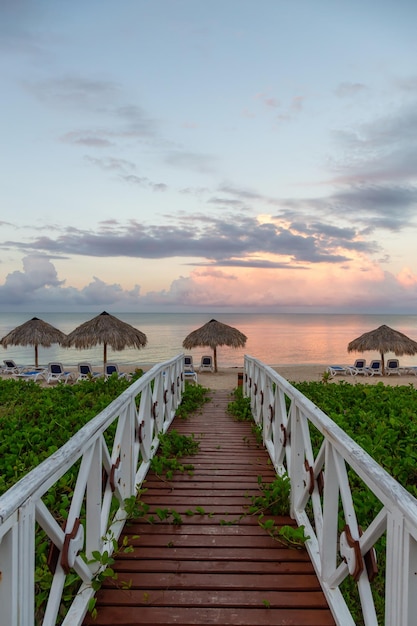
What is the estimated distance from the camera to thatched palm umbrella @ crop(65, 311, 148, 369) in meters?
16.5

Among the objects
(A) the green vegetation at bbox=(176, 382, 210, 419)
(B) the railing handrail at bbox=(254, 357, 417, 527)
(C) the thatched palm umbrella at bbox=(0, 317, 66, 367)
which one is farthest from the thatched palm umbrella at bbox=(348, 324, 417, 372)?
(B) the railing handrail at bbox=(254, 357, 417, 527)

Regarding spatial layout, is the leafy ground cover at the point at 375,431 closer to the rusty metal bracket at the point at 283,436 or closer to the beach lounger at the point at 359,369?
the rusty metal bracket at the point at 283,436

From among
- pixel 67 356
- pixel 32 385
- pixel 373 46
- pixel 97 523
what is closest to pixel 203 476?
pixel 97 523

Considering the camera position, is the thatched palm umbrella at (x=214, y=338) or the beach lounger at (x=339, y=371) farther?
the thatched palm umbrella at (x=214, y=338)

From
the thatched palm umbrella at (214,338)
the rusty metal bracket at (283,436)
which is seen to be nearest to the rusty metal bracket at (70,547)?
the rusty metal bracket at (283,436)

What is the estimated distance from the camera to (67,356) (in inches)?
1638

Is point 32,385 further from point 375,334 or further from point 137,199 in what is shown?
point 375,334

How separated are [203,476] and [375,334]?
19.4m

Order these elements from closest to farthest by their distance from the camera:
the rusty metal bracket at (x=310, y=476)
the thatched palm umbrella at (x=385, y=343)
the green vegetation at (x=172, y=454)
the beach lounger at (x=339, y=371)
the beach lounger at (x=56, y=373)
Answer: the rusty metal bracket at (x=310, y=476), the green vegetation at (x=172, y=454), the beach lounger at (x=56, y=373), the beach lounger at (x=339, y=371), the thatched palm umbrella at (x=385, y=343)

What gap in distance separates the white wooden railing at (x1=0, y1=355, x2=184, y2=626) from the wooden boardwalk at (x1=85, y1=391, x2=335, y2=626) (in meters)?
0.18

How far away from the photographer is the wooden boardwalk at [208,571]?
1928mm

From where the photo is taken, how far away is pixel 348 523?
1.65 meters

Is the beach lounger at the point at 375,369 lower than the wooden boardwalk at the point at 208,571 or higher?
lower

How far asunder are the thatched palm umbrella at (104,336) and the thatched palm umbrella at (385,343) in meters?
11.5
